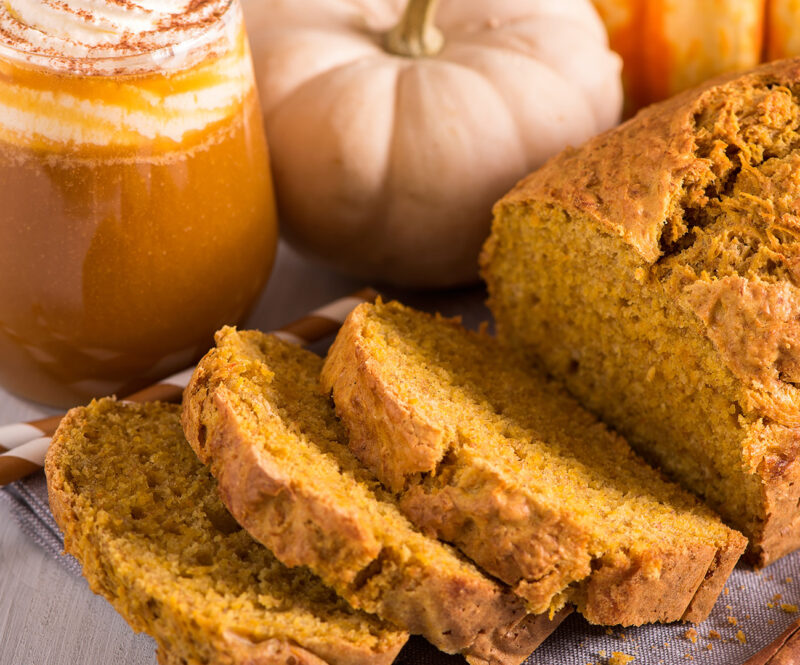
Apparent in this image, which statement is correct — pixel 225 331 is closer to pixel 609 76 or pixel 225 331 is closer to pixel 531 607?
pixel 531 607

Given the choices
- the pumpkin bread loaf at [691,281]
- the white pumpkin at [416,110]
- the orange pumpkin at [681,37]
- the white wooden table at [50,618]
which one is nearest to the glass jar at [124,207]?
the white pumpkin at [416,110]

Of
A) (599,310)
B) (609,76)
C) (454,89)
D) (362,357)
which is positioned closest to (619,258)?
(599,310)

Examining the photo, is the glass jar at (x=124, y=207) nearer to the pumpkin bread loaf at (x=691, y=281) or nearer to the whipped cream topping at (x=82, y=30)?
the whipped cream topping at (x=82, y=30)

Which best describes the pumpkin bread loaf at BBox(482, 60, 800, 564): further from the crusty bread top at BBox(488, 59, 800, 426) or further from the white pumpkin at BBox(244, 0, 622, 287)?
the white pumpkin at BBox(244, 0, 622, 287)

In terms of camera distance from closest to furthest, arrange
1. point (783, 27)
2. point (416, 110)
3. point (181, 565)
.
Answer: point (181, 565) < point (416, 110) < point (783, 27)

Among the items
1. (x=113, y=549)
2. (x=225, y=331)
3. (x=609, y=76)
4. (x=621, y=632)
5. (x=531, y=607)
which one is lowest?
(x=621, y=632)

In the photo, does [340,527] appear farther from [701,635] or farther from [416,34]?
[416,34]

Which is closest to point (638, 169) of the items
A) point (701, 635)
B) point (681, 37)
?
point (701, 635)
